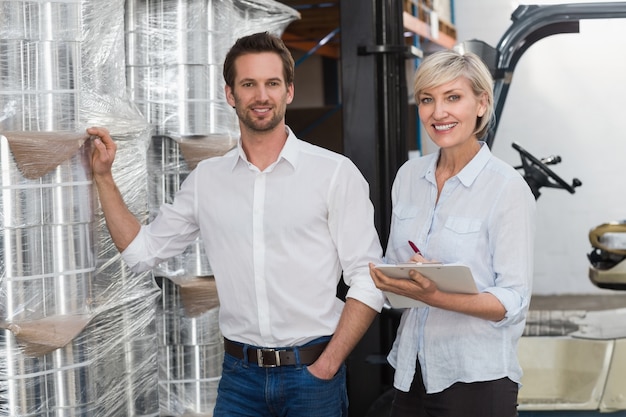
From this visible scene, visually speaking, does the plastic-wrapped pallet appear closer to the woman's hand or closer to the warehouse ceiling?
the woman's hand

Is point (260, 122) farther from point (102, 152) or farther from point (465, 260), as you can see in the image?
point (465, 260)

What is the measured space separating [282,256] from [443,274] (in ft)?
1.76

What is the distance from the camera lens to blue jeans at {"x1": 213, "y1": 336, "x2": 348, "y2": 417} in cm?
251

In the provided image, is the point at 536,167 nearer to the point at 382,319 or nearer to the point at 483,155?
the point at 382,319

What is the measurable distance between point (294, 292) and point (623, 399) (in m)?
2.30

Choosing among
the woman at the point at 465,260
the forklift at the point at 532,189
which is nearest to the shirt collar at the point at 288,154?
the woman at the point at 465,260

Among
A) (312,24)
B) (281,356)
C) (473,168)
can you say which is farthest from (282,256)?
(312,24)

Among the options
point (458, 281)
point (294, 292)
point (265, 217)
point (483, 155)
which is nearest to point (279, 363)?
point (294, 292)

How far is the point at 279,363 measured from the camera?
2.52m

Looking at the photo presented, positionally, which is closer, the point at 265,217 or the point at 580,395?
the point at 265,217

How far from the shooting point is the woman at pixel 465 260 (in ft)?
7.29

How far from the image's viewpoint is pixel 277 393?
8.24 feet

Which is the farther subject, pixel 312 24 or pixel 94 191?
pixel 312 24

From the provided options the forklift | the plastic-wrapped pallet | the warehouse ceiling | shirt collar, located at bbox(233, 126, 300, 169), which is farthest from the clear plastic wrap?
the warehouse ceiling
